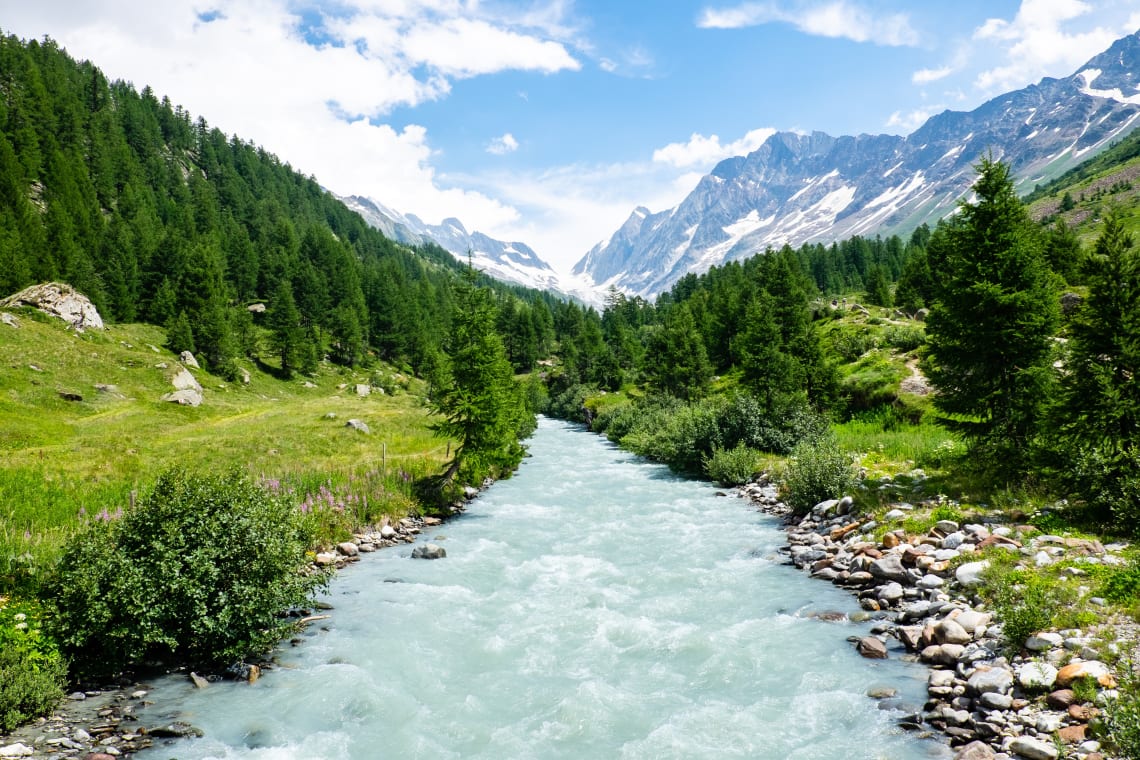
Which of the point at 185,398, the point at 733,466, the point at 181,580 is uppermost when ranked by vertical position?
the point at 185,398

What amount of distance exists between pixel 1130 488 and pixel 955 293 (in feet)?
30.1

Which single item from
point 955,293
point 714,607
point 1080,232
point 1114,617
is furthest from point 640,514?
point 1080,232

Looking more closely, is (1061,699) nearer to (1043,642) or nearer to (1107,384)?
(1043,642)

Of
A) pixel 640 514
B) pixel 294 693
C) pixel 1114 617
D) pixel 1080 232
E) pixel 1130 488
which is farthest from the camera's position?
pixel 1080 232

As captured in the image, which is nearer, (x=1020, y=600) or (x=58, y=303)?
(x=1020, y=600)

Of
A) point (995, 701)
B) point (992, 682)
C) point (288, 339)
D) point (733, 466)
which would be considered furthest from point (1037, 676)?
point (288, 339)

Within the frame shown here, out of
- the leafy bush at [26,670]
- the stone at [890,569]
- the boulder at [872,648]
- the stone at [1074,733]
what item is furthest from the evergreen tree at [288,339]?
the stone at [1074,733]

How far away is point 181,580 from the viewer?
11.2 meters

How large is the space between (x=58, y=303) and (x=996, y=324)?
281 ft

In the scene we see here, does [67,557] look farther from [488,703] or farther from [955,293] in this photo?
[955,293]

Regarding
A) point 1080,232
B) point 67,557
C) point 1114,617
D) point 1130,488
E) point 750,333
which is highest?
point 1080,232

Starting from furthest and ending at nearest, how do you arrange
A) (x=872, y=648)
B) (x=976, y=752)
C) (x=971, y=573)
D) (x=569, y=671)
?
(x=971, y=573), (x=569, y=671), (x=872, y=648), (x=976, y=752)

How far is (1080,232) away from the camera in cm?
15375

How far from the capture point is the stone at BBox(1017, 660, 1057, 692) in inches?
368
